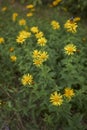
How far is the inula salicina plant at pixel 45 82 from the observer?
3115 millimetres

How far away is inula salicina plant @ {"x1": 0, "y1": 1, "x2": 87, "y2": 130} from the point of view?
3.12 meters

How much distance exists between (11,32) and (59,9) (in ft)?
3.82

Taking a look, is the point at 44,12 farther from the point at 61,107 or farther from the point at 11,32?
the point at 61,107

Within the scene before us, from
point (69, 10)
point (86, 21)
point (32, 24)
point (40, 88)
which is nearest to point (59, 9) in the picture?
point (69, 10)

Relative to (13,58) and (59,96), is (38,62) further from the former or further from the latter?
(13,58)

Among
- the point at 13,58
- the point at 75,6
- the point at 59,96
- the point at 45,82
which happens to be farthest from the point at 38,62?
the point at 75,6

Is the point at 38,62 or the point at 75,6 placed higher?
the point at 38,62

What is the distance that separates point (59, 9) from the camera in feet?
16.8

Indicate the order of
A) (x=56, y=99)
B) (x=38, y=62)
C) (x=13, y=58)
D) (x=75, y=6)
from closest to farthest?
(x=56, y=99) → (x=38, y=62) → (x=13, y=58) → (x=75, y=6)

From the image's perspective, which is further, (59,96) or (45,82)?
(45,82)

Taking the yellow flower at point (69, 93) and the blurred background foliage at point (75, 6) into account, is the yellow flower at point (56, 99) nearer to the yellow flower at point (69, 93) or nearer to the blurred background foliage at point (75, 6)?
the yellow flower at point (69, 93)

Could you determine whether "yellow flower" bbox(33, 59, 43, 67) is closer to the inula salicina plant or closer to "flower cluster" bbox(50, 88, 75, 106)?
the inula salicina plant

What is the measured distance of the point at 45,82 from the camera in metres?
3.21

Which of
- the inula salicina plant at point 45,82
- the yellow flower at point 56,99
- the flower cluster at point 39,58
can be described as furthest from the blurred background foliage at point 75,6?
the yellow flower at point 56,99
